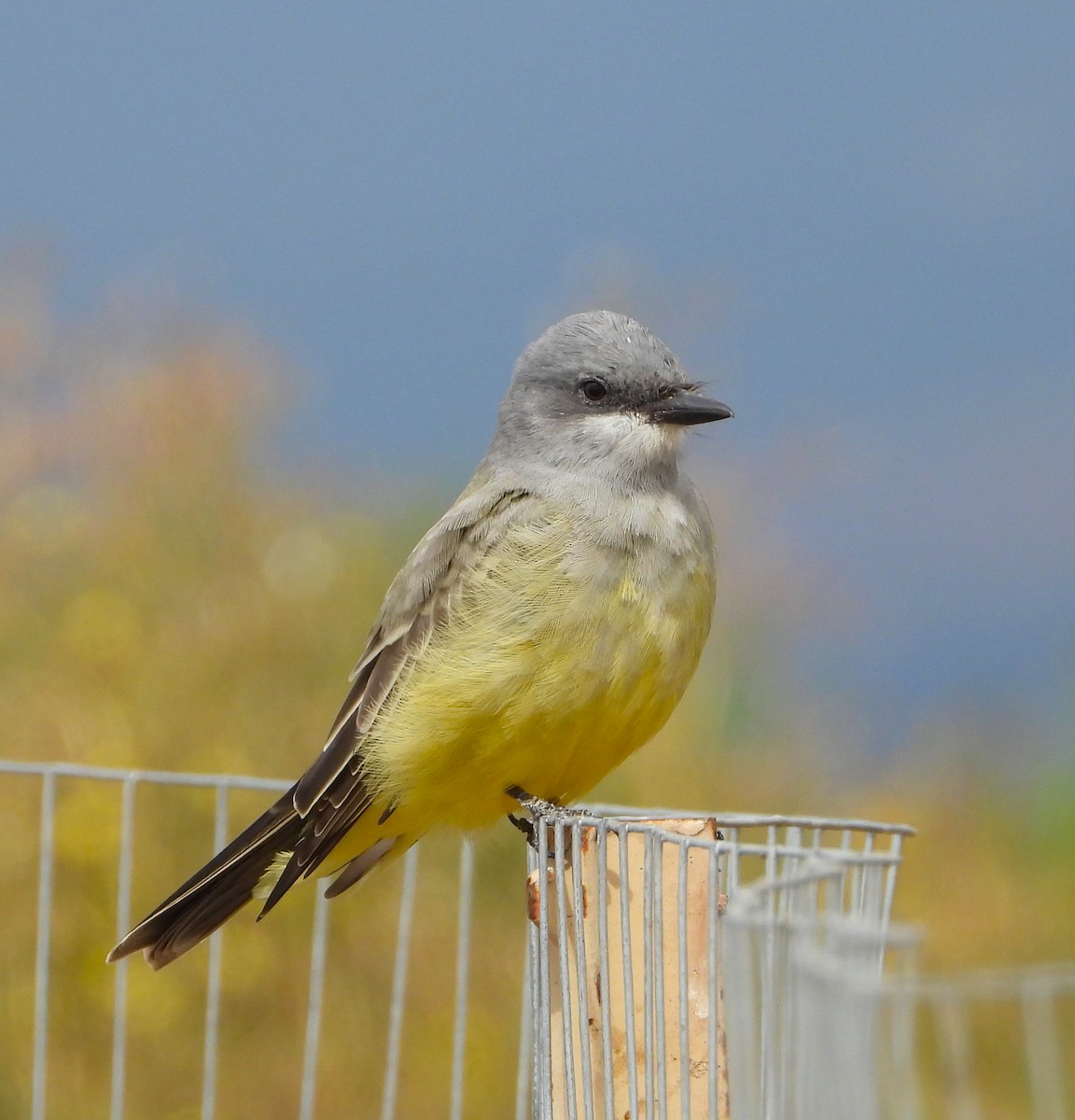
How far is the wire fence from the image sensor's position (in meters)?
1.22

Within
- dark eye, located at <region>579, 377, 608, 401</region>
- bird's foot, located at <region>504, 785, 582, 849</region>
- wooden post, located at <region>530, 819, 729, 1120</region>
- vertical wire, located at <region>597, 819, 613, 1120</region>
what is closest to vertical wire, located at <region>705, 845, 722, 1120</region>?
wooden post, located at <region>530, 819, 729, 1120</region>

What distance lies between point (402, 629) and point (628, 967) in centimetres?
90

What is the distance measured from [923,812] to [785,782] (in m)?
0.35

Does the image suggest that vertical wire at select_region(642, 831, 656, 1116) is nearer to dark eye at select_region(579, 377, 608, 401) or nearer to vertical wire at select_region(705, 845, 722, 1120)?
vertical wire at select_region(705, 845, 722, 1120)

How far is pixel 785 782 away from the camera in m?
3.80

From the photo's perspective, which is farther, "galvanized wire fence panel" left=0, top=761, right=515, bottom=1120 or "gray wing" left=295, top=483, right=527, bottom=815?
"galvanized wire fence panel" left=0, top=761, right=515, bottom=1120

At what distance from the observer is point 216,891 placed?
2.35m

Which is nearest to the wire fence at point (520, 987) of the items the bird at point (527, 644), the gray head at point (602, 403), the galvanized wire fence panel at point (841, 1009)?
the galvanized wire fence panel at point (841, 1009)

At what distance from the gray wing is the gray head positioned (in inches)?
5.9

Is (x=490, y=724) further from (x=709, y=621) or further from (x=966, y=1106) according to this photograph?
(x=966, y=1106)

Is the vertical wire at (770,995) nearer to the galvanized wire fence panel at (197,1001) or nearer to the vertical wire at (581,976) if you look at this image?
the vertical wire at (581,976)

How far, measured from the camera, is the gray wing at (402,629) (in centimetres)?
233

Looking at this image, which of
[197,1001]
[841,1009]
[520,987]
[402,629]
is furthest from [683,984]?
[197,1001]

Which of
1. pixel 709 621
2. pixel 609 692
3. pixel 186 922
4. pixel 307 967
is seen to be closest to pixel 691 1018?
pixel 609 692
